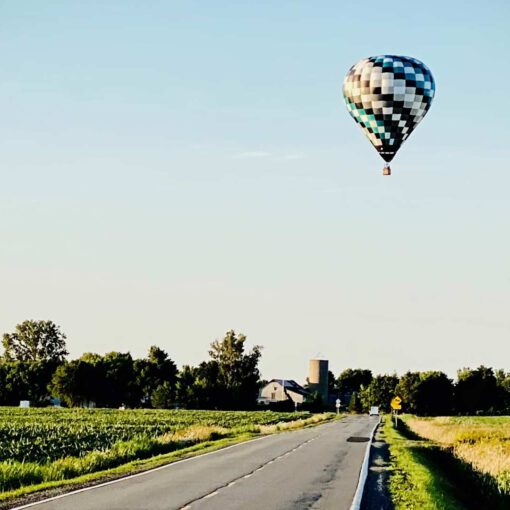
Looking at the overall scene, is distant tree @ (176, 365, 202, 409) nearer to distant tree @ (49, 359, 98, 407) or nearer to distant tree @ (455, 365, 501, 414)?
distant tree @ (49, 359, 98, 407)

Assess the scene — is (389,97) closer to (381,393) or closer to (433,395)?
(433,395)

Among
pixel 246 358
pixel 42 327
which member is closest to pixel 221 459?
pixel 246 358

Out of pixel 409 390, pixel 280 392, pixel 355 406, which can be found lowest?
pixel 355 406

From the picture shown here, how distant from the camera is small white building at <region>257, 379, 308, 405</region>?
168 meters

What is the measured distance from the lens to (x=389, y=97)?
3675 centimetres

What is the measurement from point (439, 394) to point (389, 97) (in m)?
104

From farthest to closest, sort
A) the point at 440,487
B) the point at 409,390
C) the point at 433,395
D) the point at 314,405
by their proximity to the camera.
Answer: the point at 314,405 < the point at 433,395 < the point at 409,390 < the point at 440,487

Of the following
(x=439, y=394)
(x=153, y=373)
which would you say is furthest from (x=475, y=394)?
(x=153, y=373)

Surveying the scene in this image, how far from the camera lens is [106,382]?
126m

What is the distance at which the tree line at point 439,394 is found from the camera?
13312 cm

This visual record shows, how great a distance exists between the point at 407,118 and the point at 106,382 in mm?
97836

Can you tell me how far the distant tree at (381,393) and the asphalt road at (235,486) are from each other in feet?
390

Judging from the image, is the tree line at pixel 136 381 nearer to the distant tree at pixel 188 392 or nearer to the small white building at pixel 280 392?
the distant tree at pixel 188 392

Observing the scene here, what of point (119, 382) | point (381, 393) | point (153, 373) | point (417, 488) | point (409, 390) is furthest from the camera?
point (381, 393)
